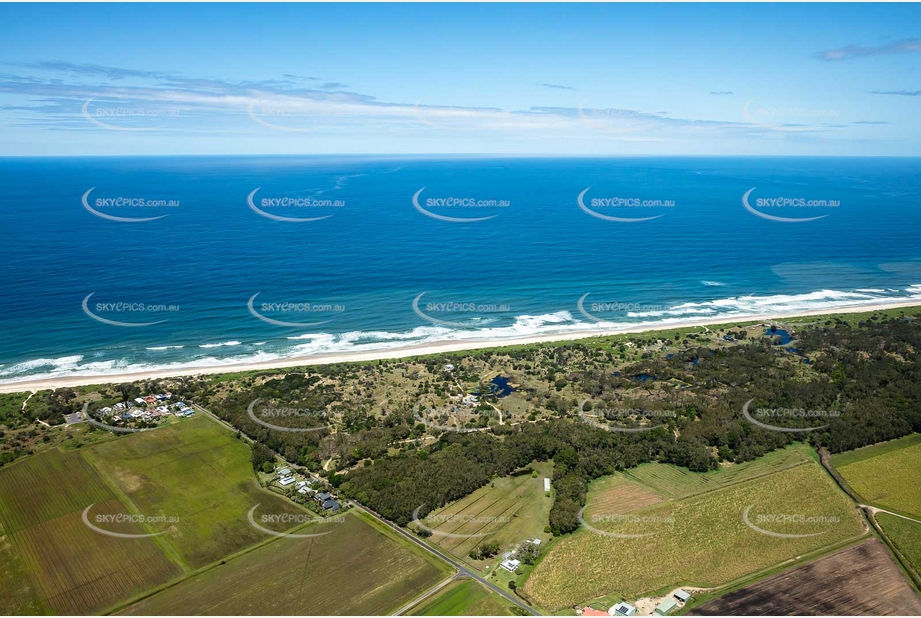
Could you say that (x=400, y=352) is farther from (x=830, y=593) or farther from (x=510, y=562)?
(x=830, y=593)

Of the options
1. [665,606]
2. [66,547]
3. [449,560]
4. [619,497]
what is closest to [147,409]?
[66,547]

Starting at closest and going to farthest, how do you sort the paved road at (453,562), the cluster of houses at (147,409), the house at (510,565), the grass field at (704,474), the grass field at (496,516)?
the paved road at (453,562) < the house at (510,565) < the grass field at (496,516) < the grass field at (704,474) < the cluster of houses at (147,409)

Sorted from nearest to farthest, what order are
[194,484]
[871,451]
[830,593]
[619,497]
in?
1. [830,593]
2. [619,497]
3. [194,484]
4. [871,451]

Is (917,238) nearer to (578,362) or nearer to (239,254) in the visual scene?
(578,362)

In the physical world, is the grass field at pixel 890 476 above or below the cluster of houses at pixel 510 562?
above

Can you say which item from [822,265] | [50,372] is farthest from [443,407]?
[822,265]

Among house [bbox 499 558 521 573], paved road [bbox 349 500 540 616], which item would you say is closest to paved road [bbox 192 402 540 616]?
paved road [bbox 349 500 540 616]

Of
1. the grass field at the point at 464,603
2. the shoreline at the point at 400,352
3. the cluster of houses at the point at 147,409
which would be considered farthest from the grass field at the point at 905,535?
the cluster of houses at the point at 147,409

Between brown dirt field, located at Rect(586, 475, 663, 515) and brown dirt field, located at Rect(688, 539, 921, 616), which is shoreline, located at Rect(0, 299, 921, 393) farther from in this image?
brown dirt field, located at Rect(688, 539, 921, 616)

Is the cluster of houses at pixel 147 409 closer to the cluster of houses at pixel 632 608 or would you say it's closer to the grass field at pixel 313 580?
the grass field at pixel 313 580
